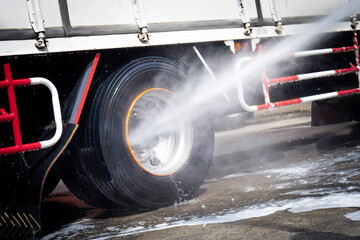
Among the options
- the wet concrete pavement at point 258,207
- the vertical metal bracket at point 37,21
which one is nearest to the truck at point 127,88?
the vertical metal bracket at point 37,21

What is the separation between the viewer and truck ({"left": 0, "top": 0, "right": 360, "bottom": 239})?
387cm

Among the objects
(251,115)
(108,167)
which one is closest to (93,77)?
(108,167)

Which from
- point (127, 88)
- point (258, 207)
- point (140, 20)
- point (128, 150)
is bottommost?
point (258, 207)

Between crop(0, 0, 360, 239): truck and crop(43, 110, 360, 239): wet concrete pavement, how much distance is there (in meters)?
0.29

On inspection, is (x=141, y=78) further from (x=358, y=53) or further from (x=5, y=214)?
(x=358, y=53)

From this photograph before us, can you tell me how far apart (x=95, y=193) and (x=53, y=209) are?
4.58 ft

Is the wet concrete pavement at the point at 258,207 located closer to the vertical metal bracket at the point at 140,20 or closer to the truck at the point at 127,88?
the truck at the point at 127,88

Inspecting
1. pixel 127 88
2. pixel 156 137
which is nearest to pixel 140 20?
pixel 127 88

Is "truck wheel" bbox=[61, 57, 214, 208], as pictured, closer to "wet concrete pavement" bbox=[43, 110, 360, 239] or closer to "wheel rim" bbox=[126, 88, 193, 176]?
"wheel rim" bbox=[126, 88, 193, 176]

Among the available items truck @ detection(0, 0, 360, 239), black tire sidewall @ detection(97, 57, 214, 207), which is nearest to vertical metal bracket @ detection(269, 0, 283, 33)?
truck @ detection(0, 0, 360, 239)

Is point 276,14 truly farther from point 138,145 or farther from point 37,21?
point 37,21

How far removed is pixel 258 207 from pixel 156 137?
1.40 meters

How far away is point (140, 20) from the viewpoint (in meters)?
4.49

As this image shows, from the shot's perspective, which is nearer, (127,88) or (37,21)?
(37,21)
